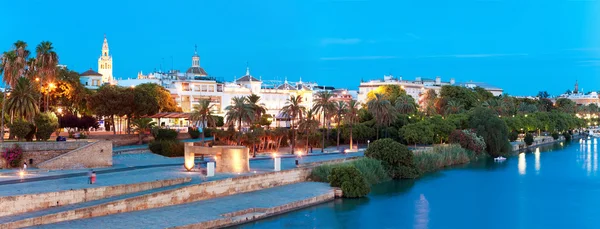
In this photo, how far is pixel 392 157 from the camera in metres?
49.6

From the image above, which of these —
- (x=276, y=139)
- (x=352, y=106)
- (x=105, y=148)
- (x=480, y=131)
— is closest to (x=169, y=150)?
(x=105, y=148)

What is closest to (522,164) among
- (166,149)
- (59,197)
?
(166,149)

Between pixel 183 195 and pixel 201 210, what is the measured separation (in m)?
1.91

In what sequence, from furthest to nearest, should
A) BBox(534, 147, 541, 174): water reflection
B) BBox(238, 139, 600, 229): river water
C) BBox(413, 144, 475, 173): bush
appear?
1. BBox(534, 147, 541, 174): water reflection
2. BBox(413, 144, 475, 173): bush
3. BBox(238, 139, 600, 229): river water

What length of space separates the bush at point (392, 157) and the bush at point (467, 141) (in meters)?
19.0

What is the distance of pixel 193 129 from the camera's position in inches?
2447

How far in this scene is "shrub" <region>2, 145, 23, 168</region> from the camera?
117ft

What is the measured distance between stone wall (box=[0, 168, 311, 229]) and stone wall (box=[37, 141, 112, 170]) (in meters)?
8.15

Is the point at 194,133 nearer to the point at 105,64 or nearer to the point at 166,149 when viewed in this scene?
the point at 166,149

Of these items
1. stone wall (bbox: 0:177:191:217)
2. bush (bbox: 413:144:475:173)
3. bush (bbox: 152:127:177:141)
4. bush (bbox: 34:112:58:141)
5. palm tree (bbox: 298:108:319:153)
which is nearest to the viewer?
stone wall (bbox: 0:177:191:217)

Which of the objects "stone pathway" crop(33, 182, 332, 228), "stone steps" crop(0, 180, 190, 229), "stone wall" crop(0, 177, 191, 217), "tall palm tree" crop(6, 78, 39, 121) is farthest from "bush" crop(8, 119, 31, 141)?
"stone pathway" crop(33, 182, 332, 228)

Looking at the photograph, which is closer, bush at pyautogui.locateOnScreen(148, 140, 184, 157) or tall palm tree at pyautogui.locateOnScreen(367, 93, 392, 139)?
bush at pyautogui.locateOnScreen(148, 140, 184, 157)

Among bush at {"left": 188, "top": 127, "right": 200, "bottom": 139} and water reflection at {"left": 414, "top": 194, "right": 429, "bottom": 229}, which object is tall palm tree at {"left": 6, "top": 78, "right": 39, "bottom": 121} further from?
water reflection at {"left": 414, "top": 194, "right": 429, "bottom": 229}

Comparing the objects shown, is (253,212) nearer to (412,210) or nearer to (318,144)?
(412,210)
